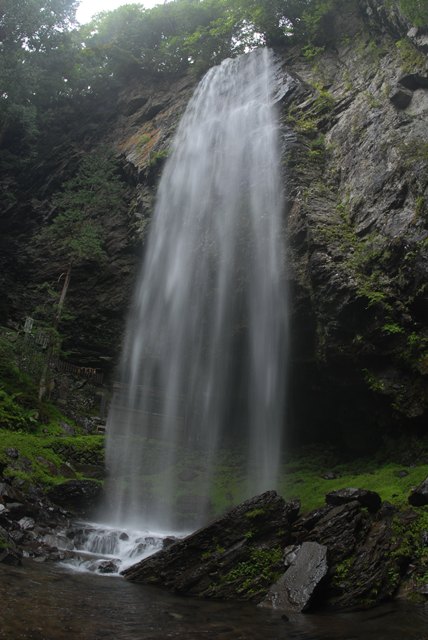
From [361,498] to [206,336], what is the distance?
8.46m

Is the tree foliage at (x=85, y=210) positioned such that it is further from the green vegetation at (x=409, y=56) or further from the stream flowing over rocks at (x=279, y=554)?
the green vegetation at (x=409, y=56)

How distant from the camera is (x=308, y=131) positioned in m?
17.6

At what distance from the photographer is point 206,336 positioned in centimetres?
1590

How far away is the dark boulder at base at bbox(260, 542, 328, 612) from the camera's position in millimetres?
6375

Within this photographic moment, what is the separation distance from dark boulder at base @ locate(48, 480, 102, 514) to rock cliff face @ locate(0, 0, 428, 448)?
6.28 metres

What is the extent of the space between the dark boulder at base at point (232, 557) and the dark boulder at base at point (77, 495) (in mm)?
3751

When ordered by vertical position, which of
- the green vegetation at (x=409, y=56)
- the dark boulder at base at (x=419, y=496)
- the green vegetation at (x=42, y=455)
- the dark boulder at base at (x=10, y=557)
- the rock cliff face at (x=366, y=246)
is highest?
the green vegetation at (x=409, y=56)

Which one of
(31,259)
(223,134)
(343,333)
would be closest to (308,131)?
(223,134)

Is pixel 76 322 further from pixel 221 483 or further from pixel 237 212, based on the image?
pixel 221 483

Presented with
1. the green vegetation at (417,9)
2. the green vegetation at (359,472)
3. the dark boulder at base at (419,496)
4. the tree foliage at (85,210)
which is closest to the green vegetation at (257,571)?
the dark boulder at base at (419,496)

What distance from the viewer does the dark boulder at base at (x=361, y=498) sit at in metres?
8.29

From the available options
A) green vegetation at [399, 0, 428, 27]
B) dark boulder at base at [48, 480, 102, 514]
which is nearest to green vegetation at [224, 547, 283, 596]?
dark boulder at base at [48, 480, 102, 514]

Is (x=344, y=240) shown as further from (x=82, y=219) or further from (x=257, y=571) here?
(x=82, y=219)

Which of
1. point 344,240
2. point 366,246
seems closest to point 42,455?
point 344,240
